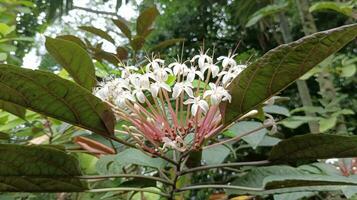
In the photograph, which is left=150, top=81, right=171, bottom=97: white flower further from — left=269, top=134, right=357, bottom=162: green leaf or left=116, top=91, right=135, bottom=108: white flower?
left=269, top=134, right=357, bottom=162: green leaf

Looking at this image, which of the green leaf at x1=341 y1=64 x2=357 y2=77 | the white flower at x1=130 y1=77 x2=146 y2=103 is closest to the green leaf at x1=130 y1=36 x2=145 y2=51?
the white flower at x1=130 y1=77 x2=146 y2=103

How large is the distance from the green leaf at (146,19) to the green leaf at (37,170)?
0.62 m

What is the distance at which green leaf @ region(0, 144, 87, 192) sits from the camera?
608 mm

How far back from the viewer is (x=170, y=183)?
695 millimetres

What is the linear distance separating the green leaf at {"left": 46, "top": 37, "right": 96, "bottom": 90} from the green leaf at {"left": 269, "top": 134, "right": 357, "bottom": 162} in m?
0.29

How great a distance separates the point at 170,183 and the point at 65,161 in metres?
0.15

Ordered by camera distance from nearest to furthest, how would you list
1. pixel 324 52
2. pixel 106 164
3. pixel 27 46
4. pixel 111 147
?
pixel 324 52, pixel 106 164, pixel 111 147, pixel 27 46

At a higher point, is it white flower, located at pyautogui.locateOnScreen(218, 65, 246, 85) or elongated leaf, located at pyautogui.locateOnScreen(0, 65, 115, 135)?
white flower, located at pyautogui.locateOnScreen(218, 65, 246, 85)

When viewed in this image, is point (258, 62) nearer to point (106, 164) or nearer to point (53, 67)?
point (106, 164)

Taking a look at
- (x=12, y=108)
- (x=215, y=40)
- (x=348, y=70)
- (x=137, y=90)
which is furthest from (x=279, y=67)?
(x=215, y=40)

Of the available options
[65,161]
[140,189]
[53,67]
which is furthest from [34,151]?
[53,67]

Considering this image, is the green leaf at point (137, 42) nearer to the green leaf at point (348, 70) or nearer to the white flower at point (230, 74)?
the white flower at point (230, 74)

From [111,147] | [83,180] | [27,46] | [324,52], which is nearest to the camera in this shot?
[324,52]

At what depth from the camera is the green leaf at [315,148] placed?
0.64m
